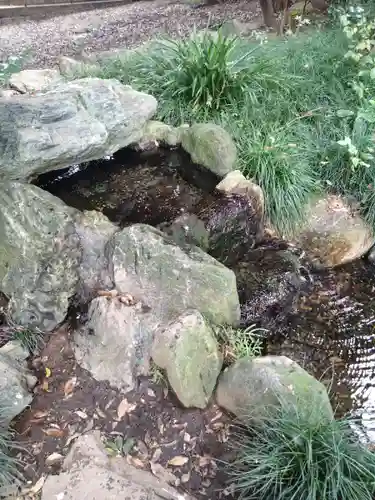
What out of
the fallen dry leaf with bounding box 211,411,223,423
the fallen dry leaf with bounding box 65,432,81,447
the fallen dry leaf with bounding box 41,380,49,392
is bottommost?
the fallen dry leaf with bounding box 211,411,223,423

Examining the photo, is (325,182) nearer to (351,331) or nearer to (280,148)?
(280,148)

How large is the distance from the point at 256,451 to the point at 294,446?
205 mm

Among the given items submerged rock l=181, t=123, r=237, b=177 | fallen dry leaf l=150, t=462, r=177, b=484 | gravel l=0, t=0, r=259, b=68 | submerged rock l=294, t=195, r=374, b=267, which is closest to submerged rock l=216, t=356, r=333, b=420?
fallen dry leaf l=150, t=462, r=177, b=484

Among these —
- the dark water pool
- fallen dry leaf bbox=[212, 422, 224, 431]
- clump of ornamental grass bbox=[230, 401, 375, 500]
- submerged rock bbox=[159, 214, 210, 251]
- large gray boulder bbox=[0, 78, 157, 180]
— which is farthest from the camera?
the dark water pool

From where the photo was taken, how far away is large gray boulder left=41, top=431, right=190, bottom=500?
97.2 inches

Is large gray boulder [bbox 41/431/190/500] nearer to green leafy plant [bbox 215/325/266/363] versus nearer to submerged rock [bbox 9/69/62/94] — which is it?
green leafy plant [bbox 215/325/266/363]

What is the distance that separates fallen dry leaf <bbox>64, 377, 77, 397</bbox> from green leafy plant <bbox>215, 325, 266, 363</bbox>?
96cm

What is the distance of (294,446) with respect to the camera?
8.03 ft

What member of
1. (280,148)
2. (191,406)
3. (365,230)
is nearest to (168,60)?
(280,148)

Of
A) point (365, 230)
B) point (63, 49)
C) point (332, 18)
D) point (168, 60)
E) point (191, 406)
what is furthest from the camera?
point (63, 49)

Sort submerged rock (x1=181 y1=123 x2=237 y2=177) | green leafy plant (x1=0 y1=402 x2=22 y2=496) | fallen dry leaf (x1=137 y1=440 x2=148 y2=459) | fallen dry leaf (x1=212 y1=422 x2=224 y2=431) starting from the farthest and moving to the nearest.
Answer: submerged rock (x1=181 y1=123 x2=237 y2=177) → fallen dry leaf (x1=212 y1=422 x2=224 y2=431) → fallen dry leaf (x1=137 y1=440 x2=148 y2=459) → green leafy plant (x1=0 y1=402 x2=22 y2=496)

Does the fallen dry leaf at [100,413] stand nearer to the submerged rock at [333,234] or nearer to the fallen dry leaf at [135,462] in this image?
the fallen dry leaf at [135,462]

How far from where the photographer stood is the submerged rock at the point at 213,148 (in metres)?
4.46

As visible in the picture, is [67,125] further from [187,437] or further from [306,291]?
[187,437]
